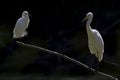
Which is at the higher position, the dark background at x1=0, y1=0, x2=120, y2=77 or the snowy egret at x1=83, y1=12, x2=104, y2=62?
the dark background at x1=0, y1=0, x2=120, y2=77

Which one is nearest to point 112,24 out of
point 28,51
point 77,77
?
point 77,77

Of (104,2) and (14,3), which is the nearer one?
(104,2)

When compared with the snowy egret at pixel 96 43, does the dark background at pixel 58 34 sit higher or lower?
higher

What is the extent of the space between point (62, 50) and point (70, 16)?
1.35 m

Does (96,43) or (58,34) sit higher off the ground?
(58,34)

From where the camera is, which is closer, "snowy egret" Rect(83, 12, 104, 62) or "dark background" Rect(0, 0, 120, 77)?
"snowy egret" Rect(83, 12, 104, 62)

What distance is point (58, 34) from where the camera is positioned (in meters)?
14.0

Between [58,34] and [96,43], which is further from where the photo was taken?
[58,34]

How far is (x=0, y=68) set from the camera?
1460 centimetres

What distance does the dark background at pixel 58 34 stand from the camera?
44.1ft

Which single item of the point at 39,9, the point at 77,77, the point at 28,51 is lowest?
the point at 77,77

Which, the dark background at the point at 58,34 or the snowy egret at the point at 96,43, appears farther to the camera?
the dark background at the point at 58,34

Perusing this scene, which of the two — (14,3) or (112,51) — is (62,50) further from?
(14,3)

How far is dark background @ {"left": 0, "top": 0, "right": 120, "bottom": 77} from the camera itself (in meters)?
13.4
